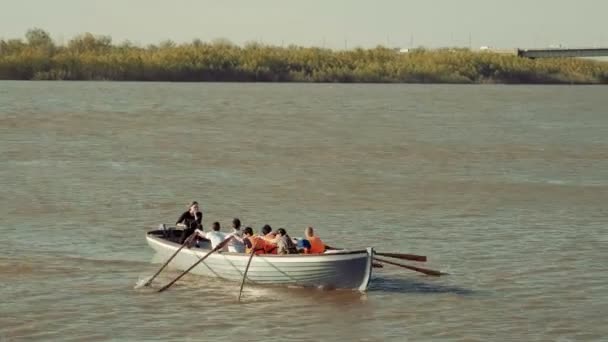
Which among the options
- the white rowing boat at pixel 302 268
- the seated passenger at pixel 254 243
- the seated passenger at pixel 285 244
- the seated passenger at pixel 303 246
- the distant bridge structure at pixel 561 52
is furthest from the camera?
the distant bridge structure at pixel 561 52

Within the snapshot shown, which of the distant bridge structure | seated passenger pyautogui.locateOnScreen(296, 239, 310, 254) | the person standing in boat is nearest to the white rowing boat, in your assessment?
seated passenger pyautogui.locateOnScreen(296, 239, 310, 254)

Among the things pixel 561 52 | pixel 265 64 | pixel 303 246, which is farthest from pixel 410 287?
pixel 561 52

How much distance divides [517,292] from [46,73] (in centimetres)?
9703

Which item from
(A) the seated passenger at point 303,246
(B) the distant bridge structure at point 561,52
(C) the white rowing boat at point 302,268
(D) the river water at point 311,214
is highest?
(A) the seated passenger at point 303,246

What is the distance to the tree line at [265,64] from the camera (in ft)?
395

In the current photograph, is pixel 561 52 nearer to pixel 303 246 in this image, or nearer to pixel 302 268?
pixel 303 246

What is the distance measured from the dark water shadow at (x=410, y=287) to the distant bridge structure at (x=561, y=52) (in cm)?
12830

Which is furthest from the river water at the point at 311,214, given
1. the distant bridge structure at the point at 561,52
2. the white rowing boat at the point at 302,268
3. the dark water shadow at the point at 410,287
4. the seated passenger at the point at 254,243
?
the distant bridge structure at the point at 561,52

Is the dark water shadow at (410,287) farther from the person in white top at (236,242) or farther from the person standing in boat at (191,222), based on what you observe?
the person standing in boat at (191,222)

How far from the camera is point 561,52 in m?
153

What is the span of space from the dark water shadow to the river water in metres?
0.07

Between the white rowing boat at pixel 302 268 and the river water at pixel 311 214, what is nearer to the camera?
the river water at pixel 311 214

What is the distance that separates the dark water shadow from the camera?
85.9 feet

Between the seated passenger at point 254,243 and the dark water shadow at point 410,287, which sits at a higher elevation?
the seated passenger at point 254,243
